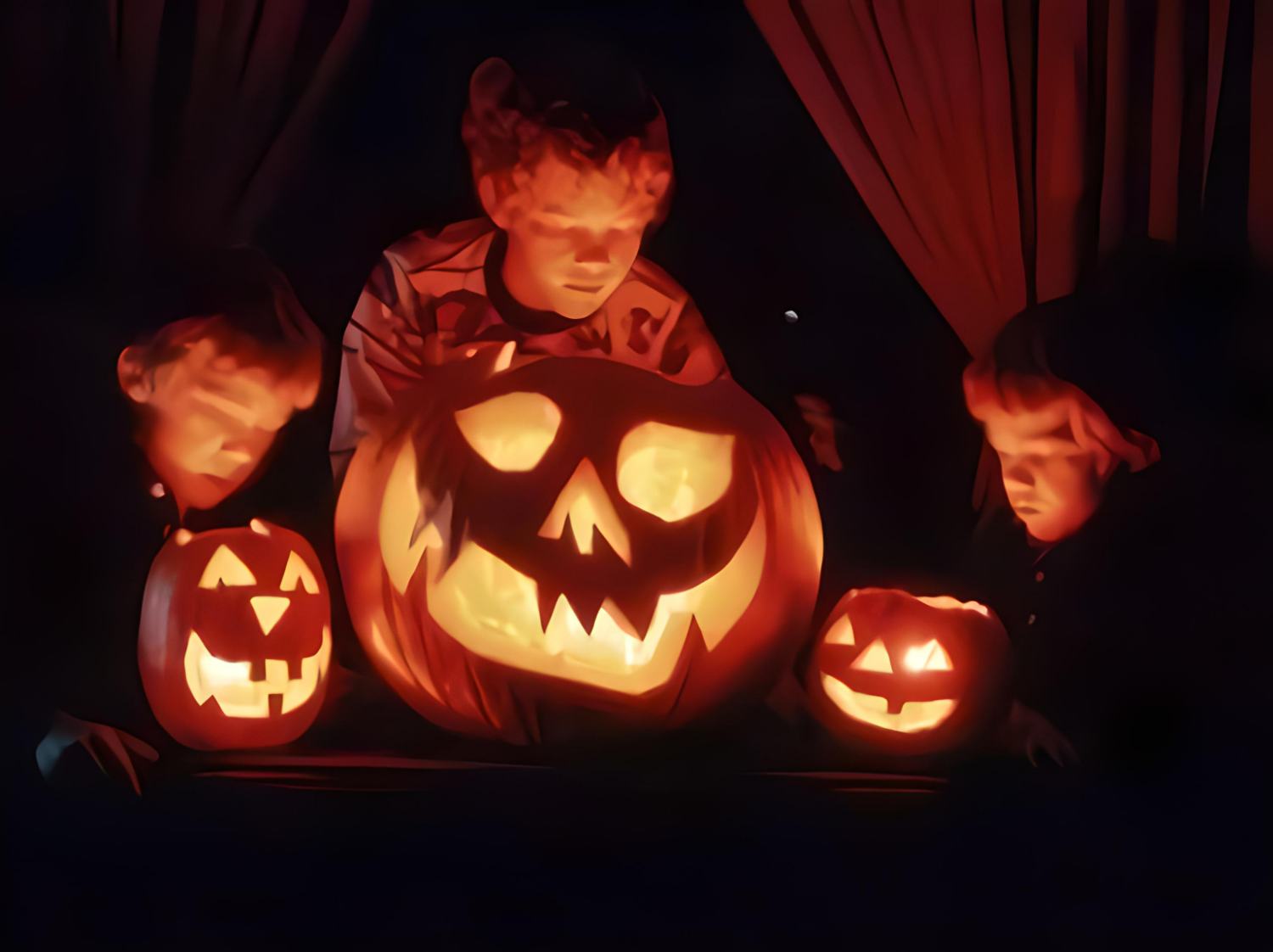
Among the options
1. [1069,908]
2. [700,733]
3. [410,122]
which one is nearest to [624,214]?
[410,122]

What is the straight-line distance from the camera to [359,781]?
1779 mm

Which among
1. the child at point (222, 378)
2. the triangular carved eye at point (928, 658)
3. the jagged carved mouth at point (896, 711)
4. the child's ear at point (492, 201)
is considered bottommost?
the jagged carved mouth at point (896, 711)

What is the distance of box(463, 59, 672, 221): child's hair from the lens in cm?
177

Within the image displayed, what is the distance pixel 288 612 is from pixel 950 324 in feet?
3.49

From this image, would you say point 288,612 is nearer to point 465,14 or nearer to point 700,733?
point 700,733

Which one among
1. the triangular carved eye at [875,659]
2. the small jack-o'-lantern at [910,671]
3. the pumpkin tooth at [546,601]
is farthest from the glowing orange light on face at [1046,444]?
the pumpkin tooth at [546,601]

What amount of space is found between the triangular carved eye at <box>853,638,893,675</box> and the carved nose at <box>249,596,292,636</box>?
32.8 inches

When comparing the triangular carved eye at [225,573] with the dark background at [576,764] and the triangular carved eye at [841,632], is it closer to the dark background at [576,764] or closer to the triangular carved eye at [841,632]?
the dark background at [576,764]

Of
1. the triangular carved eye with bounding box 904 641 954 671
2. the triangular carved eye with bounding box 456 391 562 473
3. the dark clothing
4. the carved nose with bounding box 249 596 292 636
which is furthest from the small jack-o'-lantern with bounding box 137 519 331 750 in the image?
the dark clothing

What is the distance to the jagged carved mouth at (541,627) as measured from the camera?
174 cm

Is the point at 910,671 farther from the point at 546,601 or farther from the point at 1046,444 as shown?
the point at 546,601

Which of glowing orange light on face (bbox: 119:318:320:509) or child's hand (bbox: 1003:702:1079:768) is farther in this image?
child's hand (bbox: 1003:702:1079:768)

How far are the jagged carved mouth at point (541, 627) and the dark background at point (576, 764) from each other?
0.51ft

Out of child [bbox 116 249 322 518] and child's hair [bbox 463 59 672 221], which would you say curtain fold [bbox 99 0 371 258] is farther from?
child's hair [bbox 463 59 672 221]
